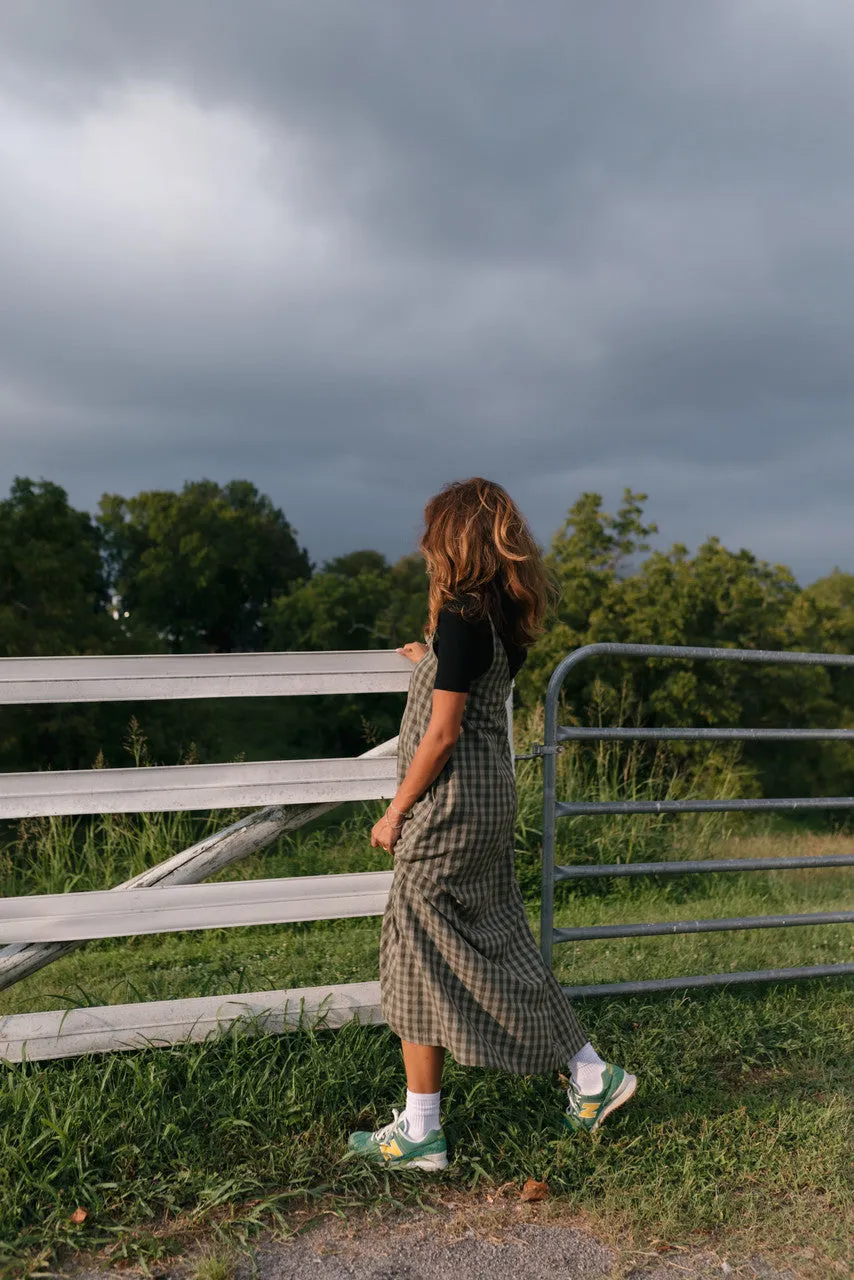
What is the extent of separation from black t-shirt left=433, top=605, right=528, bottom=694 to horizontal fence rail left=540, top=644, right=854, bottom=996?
1.75 feet

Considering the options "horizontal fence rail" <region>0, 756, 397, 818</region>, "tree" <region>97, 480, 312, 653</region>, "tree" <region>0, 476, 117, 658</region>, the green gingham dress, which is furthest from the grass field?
"tree" <region>97, 480, 312, 653</region>

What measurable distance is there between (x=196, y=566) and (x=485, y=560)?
26908 millimetres

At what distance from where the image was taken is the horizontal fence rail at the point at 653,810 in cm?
352

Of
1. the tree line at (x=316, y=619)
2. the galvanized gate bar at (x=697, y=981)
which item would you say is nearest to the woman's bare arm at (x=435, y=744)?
the galvanized gate bar at (x=697, y=981)

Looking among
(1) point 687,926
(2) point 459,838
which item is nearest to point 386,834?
(2) point 459,838

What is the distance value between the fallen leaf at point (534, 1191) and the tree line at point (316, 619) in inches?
389

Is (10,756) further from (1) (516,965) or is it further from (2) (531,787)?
(1) (516,965)

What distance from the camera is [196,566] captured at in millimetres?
28891

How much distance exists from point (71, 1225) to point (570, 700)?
18.3 meters

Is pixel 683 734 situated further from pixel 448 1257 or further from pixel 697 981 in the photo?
pixel 448 1257

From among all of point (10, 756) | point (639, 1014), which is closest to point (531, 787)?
point (639, 1014)

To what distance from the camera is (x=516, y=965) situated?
3.04 m

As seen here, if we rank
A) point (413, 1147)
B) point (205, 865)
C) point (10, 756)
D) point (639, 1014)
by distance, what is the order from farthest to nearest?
point (10, 756)
point (639, 1014)
point (205, 865)
point (413, 1147)

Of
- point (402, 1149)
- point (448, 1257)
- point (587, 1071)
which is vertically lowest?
point (448, 1257)
